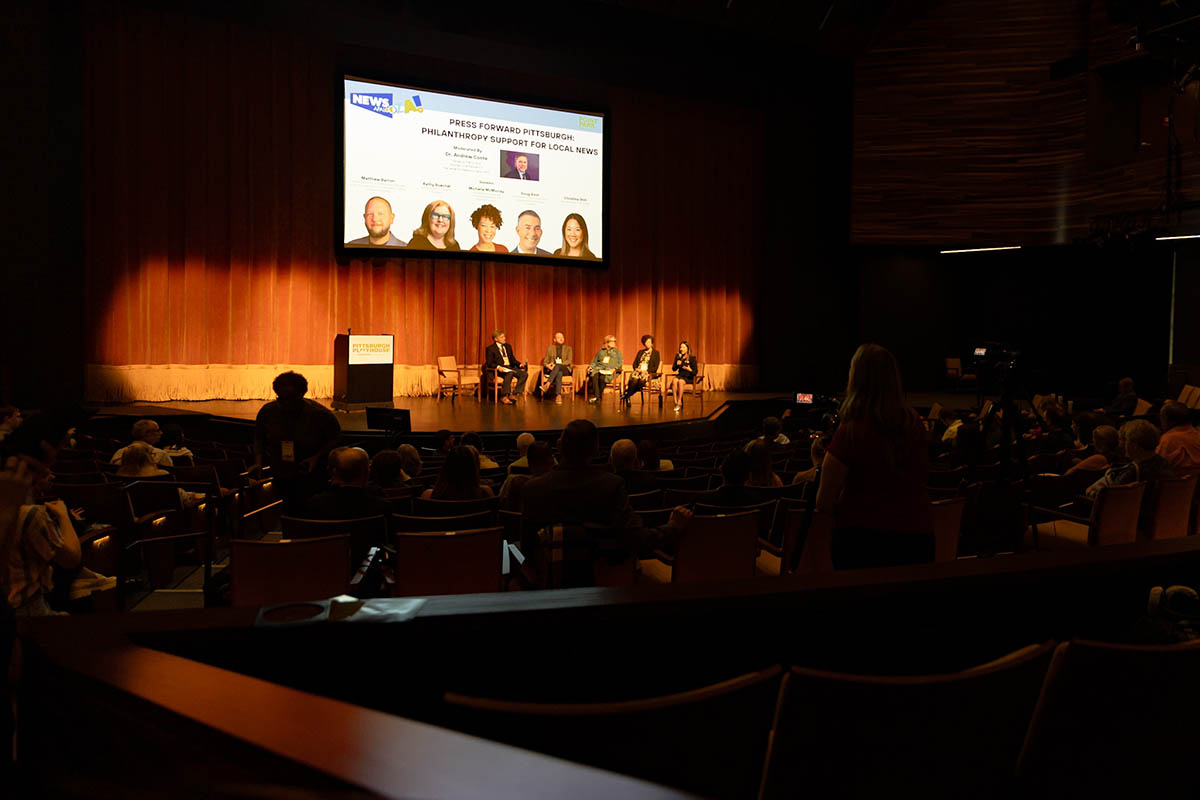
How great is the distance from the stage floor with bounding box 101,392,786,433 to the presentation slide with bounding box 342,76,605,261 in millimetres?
2498

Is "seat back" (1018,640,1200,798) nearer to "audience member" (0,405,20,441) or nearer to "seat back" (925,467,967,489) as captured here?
"seat back" (925,467,967,489)

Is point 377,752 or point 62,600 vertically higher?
point 377,752

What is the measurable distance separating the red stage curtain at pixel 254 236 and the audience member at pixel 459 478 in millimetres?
9616

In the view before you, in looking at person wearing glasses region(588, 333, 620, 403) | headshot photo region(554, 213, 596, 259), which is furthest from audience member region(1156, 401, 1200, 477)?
headshot photo region(554, 213, 596, 259)

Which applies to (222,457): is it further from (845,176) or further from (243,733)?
(845,176)

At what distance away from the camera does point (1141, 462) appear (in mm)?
4715

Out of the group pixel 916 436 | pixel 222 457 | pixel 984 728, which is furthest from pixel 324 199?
pixel 984 728

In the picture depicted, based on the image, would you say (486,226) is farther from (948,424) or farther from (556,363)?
(948,424)

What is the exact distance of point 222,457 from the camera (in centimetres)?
753

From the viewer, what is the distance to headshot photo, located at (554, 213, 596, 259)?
14148 mm

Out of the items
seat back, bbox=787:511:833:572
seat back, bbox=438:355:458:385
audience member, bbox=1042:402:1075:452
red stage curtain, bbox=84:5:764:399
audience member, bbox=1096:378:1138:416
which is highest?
red stage curtain, bbox=84:5:764:399

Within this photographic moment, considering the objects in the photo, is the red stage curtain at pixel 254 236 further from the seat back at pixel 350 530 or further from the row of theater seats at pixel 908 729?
the row of theater seats at pixel 908 729

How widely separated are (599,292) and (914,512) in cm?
1335

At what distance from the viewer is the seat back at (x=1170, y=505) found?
4387 mm
